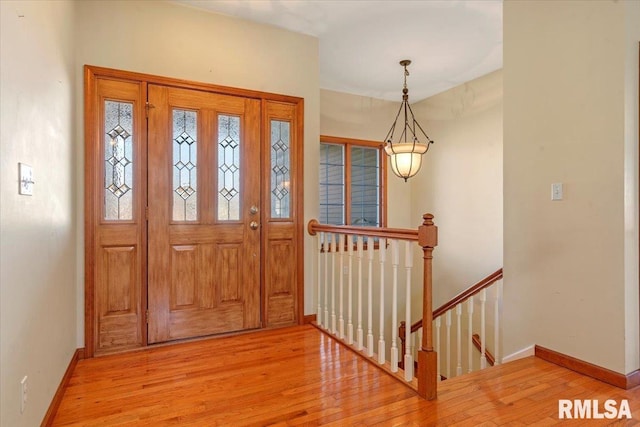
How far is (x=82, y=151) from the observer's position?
8.34 ft

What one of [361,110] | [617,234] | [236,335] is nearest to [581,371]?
[617,234]

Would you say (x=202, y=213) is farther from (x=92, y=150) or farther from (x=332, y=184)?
(x=332, y=184)

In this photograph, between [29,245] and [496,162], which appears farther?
[496,162]

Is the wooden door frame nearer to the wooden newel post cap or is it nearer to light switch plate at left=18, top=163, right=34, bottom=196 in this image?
light switch plate at left=18, top=163, right=34, bottom=196

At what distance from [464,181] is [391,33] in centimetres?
224

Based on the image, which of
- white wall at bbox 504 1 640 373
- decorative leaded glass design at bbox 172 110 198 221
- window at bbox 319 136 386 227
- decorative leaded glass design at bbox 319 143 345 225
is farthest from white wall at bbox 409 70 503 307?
decorative leaded glass design at bbox 172 110 198 221

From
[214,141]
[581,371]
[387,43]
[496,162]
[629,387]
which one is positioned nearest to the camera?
[629,387]

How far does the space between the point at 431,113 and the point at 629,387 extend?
160 inches

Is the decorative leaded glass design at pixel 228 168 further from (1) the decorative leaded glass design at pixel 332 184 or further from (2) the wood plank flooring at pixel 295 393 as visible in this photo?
(1) the decorative leaded glass design at pixel 332 184

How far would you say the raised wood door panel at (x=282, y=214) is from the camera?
10.4ft

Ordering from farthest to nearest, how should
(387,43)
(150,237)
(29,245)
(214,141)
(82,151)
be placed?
(387,43) → (214,141) → (150,237) → (82,151) → (29,245)

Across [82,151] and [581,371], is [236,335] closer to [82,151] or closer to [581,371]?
[82,151]

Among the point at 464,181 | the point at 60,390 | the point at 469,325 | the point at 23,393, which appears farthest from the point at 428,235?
the point at 464,181

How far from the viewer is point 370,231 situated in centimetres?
246
